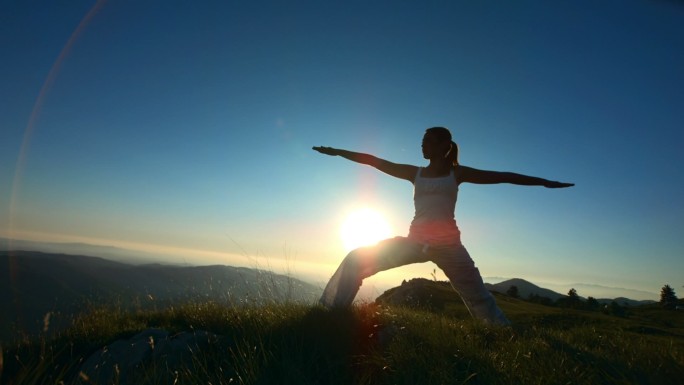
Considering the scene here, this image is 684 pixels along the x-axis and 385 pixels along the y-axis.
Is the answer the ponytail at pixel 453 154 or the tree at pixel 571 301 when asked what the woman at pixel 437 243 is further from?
the tree at pixel 571 301

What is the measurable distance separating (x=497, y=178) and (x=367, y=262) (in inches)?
114

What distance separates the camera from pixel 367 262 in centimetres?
700

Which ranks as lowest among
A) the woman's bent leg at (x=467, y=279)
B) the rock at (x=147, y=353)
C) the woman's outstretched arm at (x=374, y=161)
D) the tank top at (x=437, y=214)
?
the rock at (x=147, y=353)

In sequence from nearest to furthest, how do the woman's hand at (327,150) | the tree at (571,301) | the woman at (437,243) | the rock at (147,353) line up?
the rock at (147,353)
the woman at (437,243)
the woman's hand at (327,150)
the tree at (571,301)

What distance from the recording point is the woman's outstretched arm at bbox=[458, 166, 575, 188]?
7027mm

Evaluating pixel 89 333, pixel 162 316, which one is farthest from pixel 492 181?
pixel 89 333

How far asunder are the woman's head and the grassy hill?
3.04m

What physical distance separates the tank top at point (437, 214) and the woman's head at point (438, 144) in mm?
380

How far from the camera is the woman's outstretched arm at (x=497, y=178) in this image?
7027mm

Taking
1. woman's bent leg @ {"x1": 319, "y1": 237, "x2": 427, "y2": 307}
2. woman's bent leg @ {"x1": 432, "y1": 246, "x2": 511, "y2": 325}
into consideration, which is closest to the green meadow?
woman's bent leg @ {"x1": 319, "y1": 237, "x2": 427, "y2": 307}

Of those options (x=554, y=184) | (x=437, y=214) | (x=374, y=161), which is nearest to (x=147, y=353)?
(x=437, y=214)

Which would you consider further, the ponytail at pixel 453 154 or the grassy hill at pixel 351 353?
the ponytail at pixel 453 154

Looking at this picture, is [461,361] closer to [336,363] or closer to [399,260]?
[336,363]

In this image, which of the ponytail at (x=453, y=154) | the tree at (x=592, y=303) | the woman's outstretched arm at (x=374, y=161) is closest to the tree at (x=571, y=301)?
the tree at (x=592, y=303)
